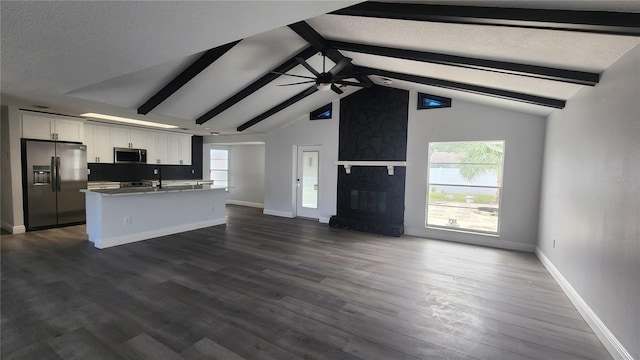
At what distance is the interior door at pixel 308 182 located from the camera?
7.28m

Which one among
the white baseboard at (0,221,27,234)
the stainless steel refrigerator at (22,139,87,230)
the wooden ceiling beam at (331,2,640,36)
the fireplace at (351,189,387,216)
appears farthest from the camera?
the fireplace at (351,189,387,216)

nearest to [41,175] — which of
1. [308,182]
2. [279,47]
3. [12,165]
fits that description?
[12,165]

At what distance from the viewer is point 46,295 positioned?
2.85 meters

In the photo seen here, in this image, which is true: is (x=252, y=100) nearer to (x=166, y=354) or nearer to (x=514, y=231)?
(x=166, y=354)

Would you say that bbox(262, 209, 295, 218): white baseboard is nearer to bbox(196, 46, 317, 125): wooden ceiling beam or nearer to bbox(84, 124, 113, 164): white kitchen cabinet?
bbox(196, 46, 317, 125): wooden ceiling beam

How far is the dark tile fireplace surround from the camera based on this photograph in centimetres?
593

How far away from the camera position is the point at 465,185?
536 cm

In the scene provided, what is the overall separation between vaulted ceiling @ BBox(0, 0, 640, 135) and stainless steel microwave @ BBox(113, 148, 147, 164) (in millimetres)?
1955

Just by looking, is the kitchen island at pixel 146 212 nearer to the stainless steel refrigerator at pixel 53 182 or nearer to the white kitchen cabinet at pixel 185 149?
the stainless steel refrigerator at pixel 53 182

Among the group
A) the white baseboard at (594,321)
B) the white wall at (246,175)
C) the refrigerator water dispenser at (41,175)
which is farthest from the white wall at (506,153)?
the refrigerator water dispenser at (41,175)

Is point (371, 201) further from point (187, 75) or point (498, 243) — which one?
point (187, 75)

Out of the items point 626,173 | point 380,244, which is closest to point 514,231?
point 380,244

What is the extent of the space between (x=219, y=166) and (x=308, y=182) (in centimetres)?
Answer: 400

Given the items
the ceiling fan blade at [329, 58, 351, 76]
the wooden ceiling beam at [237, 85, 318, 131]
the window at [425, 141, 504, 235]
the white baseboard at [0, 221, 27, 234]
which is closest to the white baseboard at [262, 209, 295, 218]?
the wooden ceiling beam at [237, 85, 318, 131]
